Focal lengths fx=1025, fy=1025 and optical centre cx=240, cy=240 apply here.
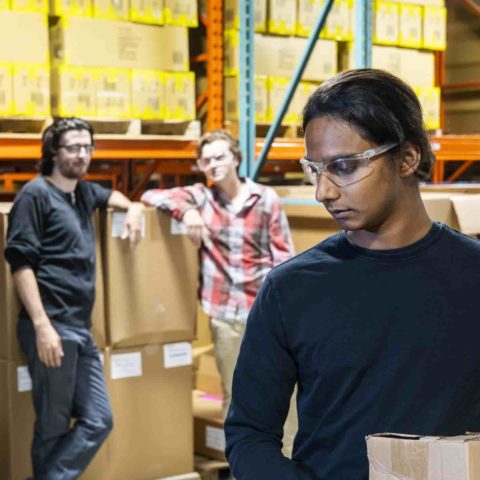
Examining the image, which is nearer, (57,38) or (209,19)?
(57,38)

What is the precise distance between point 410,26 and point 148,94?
2420mm

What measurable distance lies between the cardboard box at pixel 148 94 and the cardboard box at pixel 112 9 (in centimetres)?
35

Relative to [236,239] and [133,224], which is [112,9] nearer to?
[133,224]

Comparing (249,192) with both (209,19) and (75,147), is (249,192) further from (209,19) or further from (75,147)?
(209,19)

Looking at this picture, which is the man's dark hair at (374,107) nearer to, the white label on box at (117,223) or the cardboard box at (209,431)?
the white label on box at (117,223)

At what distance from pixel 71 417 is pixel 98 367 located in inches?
10.8

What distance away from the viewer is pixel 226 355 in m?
5.47

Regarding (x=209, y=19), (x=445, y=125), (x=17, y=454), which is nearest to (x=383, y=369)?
(x=17, y=454)

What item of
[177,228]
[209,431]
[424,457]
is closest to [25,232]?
[177,228]

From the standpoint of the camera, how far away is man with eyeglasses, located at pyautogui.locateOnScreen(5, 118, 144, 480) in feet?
15.3

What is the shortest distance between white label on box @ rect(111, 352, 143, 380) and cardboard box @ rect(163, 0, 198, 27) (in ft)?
7.41

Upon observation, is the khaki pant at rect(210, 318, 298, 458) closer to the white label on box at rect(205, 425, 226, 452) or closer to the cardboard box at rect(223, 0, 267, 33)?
the white label on box at rect(205, 425, 226, 452)

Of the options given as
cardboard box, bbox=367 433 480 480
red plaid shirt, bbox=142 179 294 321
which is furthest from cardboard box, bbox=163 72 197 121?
cardboard box, bbox=367 433 480 480

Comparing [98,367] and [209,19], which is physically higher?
[209,19]
